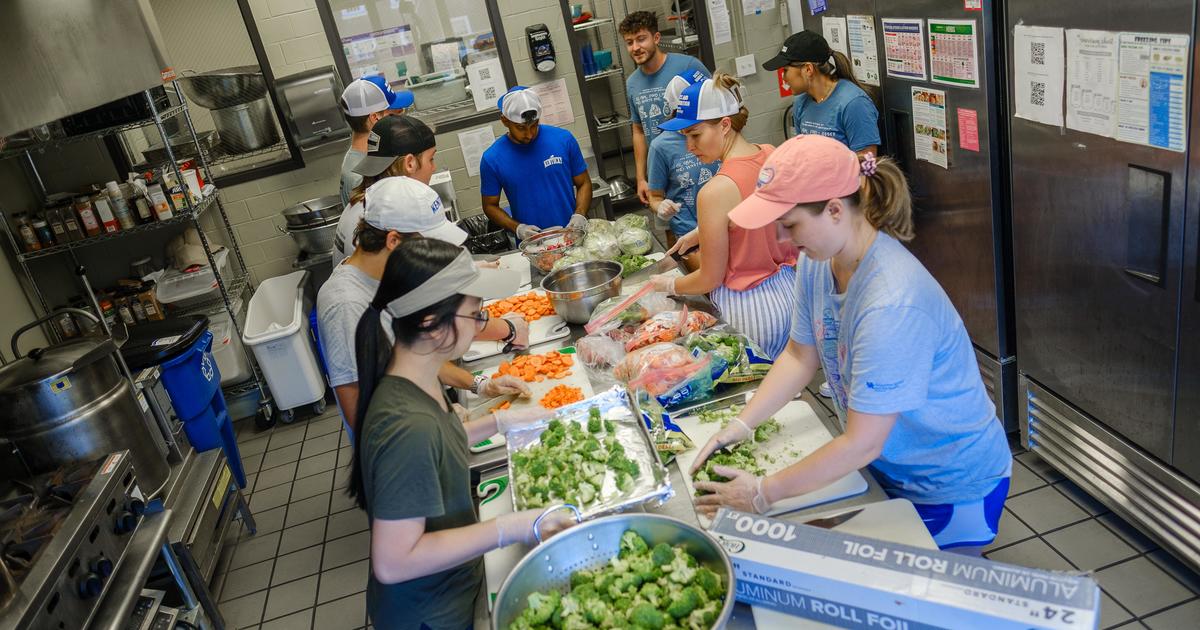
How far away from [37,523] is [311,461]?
8.10ft

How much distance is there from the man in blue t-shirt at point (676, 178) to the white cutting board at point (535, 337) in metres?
1.09

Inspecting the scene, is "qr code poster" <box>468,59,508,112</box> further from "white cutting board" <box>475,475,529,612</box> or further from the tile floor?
"white cutting board" <box>475,475,529,612</box>

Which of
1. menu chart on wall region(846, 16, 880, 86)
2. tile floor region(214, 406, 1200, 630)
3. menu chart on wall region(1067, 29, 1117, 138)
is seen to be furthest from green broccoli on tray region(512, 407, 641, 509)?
menu chart on wall region(846, 16, 880, 86)

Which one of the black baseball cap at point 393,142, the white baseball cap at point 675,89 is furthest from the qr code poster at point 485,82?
the white baseball cap at point 675,89

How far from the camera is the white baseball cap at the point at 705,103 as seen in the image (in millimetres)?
3102

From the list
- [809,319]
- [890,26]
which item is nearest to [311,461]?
[809,319]

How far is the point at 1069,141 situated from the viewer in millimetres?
2941

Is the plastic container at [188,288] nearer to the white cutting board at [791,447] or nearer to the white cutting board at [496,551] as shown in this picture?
the white cutting board at [496,551]

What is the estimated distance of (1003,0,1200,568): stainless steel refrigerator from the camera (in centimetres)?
259

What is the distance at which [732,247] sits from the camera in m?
3.21

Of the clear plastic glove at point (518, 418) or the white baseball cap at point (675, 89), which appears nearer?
the clear plastic glove at point (518, 418)

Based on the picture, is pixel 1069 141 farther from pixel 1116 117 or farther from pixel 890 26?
pixel 890 26

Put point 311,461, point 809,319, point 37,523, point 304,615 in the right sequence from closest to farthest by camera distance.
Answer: point 809,319 → point 37,523 → point 304,615 → point 311,461

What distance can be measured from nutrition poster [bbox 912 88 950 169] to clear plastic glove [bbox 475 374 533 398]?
233cm
